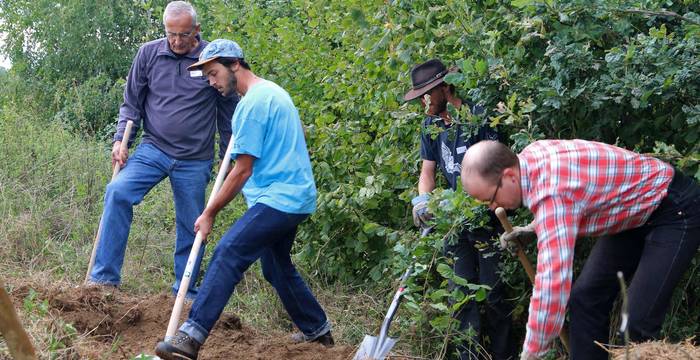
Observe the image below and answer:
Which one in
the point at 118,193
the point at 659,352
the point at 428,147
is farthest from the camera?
the point at 118,193

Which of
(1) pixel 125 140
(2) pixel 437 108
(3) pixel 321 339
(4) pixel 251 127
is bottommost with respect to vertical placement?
(3) pixel 321 339

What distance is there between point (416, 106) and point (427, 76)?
1.67 ft

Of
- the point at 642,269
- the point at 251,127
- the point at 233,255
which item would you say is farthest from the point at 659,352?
the point at 251,127

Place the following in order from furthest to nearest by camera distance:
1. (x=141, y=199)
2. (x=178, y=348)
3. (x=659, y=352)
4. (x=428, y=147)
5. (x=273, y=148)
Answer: (x=141, y=199)
(x=428, y=147)
(x=273, y=148)
(x=178, y=348)
(x=659, y=352)

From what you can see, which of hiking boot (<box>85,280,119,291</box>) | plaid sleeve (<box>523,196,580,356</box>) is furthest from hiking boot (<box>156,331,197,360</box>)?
plaid sleeve (<box>523,196,580,356</box>)

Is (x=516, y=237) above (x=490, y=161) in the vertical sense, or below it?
below

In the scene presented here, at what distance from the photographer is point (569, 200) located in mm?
3830

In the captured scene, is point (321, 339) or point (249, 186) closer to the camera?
point (249, 186)

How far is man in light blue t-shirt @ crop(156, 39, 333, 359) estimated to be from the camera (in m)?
5.29

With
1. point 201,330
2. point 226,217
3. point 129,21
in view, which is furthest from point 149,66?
point 129,21

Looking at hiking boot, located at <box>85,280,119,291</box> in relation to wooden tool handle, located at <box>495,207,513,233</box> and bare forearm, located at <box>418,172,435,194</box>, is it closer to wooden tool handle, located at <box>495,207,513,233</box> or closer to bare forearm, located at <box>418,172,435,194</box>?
bare forearm, located at <box>418,172,435,194</box>

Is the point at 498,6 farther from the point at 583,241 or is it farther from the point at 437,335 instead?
the point at 437,335

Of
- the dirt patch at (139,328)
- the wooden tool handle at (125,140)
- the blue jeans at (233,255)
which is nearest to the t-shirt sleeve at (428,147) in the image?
the blue jeans at (233,255)

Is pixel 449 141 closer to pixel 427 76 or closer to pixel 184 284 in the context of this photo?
pixel 427 76
